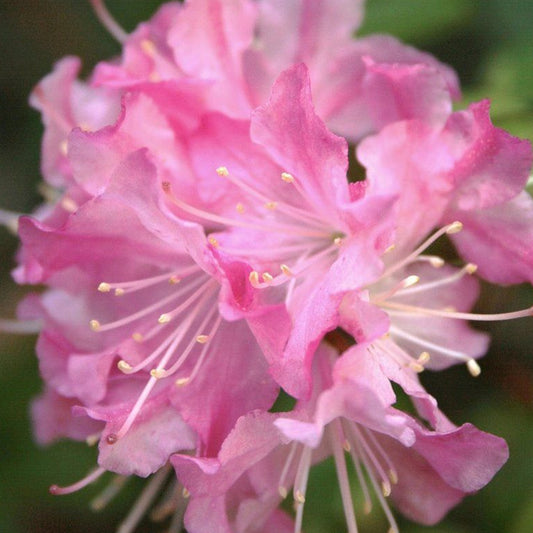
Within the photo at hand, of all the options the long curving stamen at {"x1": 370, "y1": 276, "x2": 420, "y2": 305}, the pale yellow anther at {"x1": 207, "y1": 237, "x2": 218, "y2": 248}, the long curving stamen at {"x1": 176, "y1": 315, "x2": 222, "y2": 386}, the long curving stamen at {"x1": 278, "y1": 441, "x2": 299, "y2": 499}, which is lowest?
the long curving stamen at {"x1": 278, "y1": 441, "x2": 299, "y2": 499}

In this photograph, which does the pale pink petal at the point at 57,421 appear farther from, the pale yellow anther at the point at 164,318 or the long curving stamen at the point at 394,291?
the long curving stamen at the point at 394,291

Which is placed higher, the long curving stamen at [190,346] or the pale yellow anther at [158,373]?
the pale yellow anther at [158,373]

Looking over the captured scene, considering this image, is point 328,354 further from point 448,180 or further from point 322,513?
point 322,513

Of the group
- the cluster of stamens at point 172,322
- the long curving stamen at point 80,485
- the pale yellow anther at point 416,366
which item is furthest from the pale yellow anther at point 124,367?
the pale yellow anther at point 416,366

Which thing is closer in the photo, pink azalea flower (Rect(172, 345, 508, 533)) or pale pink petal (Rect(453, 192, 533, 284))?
pink azalea flower (Rect(172, 345, 508, 533))

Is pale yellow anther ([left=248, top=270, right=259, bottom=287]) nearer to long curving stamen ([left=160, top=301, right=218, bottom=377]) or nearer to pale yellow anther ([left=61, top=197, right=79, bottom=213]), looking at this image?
long curving stamen ([left=160, top=301, right=218, bottom=377])

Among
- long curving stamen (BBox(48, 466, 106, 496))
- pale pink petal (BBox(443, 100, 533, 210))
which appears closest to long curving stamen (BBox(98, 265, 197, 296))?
long curving stamen (BBox(48, 466, 106, 496))

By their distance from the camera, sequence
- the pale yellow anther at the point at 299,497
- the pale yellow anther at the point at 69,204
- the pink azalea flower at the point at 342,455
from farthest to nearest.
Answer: the pale yellow anther at the point at 69,204, the pale yellow anther at the point at 299,497, the pink azalea flower at the point at 342,455
